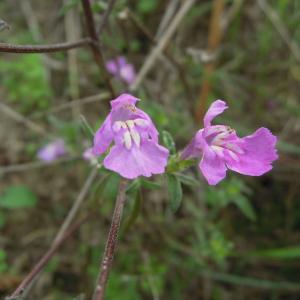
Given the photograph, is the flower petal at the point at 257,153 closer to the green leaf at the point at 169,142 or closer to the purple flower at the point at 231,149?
the purple flower at the point at 231,149

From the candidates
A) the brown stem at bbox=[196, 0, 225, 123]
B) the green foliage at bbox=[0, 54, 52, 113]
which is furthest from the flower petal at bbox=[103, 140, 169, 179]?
the green foliage at bbox=[0, 54, 52, 113]

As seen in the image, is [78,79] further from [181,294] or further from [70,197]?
[181,294]

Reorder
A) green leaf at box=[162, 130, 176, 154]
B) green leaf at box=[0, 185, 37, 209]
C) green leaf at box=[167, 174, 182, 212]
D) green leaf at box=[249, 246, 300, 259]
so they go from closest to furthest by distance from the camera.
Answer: green leaf at box=[167, 174, 182, 212] → green leaf at box=[162, 130, 176, 154] → green leaf at box=[249, 246, 300, 259] → green leaf at box=[0, 185, 37, 209]

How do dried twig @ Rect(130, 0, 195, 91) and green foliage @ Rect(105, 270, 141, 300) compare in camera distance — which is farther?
green foliage @ Rect(105, 270, 141, 300)

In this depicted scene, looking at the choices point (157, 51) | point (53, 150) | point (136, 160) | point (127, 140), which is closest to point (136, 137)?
point (127, 140)

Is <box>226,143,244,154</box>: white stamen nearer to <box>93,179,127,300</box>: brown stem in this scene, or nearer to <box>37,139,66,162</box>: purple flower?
<box>93,179,127,300</box>: brown stem

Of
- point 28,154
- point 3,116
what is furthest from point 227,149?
point 3,116
